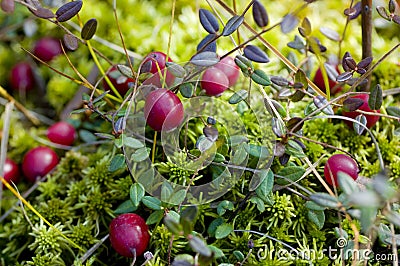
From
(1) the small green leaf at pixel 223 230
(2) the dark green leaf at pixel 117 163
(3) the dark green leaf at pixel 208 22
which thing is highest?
(3) the dark green leaf at pixel 208 22

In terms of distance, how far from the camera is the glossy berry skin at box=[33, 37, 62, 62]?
207 cm

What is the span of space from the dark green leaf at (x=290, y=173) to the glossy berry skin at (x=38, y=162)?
85 cm

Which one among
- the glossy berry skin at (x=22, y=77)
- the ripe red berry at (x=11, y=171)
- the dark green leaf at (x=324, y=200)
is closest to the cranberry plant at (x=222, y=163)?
the dark green leaf at (x=324, y=200)

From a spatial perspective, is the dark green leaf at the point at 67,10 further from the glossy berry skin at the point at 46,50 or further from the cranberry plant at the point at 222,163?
the glossy berry skin at the point at 46,50

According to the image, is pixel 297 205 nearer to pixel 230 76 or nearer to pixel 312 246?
pixel 312 246

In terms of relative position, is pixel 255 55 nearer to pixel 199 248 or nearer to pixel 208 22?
pixel 208 22

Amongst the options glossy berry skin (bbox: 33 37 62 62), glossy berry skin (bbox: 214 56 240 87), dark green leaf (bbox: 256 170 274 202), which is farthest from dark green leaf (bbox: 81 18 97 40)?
glossy berry skin (bbox: 33 37 62 62)

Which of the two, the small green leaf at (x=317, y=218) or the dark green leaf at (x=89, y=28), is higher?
the dark green leaf at (x=89, y=28)

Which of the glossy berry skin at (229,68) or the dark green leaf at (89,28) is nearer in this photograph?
the dark green leaf at (89,28)

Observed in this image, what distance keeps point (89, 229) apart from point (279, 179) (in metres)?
0.61

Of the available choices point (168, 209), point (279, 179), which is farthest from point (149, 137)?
point (279, 179)

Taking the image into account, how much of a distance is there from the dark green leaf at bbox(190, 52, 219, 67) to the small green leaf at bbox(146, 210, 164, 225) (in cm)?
43

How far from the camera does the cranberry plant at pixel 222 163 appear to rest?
1282mm

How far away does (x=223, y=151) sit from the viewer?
138cm
